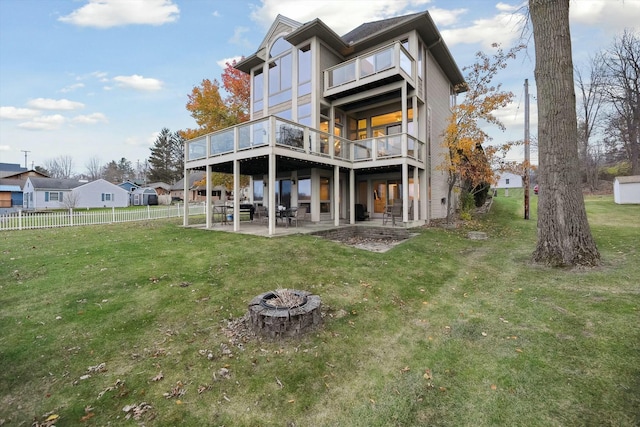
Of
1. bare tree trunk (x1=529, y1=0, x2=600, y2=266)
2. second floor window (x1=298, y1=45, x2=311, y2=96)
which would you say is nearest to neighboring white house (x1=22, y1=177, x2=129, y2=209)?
second floor window (x1=298, y1=45, x2=311, y2=96)

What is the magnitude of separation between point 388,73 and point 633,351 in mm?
11359

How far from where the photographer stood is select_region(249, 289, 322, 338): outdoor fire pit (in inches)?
144

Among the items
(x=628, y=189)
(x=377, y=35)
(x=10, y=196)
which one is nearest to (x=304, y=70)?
(x=377, y=35)

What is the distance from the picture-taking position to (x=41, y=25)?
44.2 feet

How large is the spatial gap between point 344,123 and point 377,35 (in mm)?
4334

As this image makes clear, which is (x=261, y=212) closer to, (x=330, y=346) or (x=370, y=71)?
(x=370, y=71)

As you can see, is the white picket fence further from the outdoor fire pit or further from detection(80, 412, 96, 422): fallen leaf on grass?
detection(80, 412, 96, 422): fallen leaf on grass

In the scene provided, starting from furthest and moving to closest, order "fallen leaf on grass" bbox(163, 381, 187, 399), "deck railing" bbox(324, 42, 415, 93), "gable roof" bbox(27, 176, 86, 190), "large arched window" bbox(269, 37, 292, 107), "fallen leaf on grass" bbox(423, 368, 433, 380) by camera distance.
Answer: "gable roof" bbox(27, 176, 86, 190) < "large arched window" bbox(269, 37, 292, 107) < "deck railing" bbox(324, 42, 415, 93) < "fallen leaf on grass" bbox(423, 368, 433, 380) < "fallen leaf on grass" bbox(163, 381, 187, 399)

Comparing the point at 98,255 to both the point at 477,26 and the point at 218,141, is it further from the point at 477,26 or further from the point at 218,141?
the point at 477,26

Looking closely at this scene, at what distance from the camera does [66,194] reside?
31141 mm

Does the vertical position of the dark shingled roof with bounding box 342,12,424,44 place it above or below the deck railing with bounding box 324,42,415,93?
above

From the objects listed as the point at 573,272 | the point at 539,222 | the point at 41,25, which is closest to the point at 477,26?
the point at 539,222

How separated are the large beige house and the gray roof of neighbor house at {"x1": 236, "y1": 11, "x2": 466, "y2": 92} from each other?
54mm

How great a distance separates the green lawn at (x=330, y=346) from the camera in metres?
2.51
